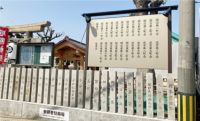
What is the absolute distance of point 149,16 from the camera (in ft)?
19.6

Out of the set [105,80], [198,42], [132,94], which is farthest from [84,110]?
[198,42]

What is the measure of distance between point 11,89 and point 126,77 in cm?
406

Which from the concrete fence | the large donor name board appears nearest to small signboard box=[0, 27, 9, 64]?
the concrete fence

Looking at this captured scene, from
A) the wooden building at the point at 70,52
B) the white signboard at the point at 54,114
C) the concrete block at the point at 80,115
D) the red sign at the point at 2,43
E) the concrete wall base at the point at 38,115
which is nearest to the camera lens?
the concrete wall base at the point at 38,115

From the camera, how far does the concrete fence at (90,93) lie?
540 cm

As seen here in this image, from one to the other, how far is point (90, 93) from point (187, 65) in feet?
9.19

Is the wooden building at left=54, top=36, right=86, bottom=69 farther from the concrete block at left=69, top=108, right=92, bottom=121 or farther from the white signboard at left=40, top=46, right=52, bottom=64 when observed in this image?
the concrete block at left=69, top=108, right=92, bottom=121

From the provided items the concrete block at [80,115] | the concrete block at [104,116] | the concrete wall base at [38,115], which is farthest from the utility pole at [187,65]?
the concrete block at [80,115]

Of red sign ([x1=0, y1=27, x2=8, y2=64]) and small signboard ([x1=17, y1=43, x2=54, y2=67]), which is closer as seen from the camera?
small signboard ([x1=17, y1=43, x2=54, y2=67])

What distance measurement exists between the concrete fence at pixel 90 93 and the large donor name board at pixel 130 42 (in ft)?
1.43

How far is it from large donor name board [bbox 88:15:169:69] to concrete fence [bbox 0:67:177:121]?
437mm

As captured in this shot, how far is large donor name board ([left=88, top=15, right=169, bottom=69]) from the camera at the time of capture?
5.79 m

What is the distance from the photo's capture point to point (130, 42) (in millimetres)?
6129

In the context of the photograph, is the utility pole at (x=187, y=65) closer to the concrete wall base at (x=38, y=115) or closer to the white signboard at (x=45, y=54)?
the concrete wall base at (x=38, y=115)
